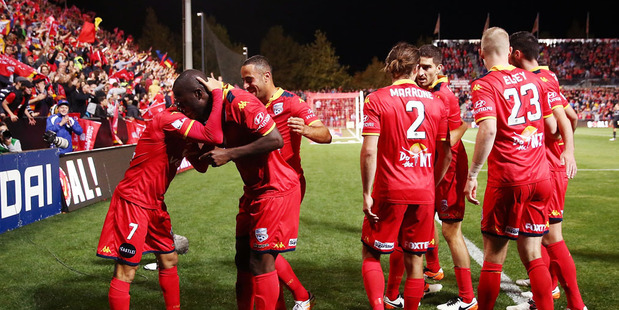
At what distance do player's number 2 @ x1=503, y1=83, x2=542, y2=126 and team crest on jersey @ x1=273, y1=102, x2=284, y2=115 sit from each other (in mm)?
1792

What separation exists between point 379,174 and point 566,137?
5.38 ft

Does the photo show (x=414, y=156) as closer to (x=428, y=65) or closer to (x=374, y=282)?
(x=374, y=282)

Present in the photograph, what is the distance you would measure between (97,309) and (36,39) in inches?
627

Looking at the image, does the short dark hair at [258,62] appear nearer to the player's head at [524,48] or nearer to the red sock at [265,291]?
the red sock at [265,291]

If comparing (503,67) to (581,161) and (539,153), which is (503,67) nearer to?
(539,153)

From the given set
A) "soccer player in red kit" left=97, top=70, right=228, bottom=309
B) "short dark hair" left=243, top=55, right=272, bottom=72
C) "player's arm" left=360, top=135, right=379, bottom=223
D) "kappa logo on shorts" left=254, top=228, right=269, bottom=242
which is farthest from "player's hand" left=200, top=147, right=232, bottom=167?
"short dark hair" left=243, top=55, right=272, bottom=72

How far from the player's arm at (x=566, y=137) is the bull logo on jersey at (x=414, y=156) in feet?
4.18

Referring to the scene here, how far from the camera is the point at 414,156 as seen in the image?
383 cm

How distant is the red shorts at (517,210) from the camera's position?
3.87m

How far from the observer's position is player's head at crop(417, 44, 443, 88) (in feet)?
15.4

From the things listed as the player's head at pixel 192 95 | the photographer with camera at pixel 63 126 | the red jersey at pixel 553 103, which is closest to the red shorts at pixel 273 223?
the player's head at pixel 192 95

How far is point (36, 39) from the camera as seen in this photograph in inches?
695

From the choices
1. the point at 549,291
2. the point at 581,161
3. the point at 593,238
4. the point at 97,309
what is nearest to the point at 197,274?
the point at 97,309

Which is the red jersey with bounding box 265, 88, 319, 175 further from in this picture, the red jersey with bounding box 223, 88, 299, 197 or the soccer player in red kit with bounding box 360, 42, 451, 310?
the soccer player in red kit with bounding box 360, 42, 451, 310
